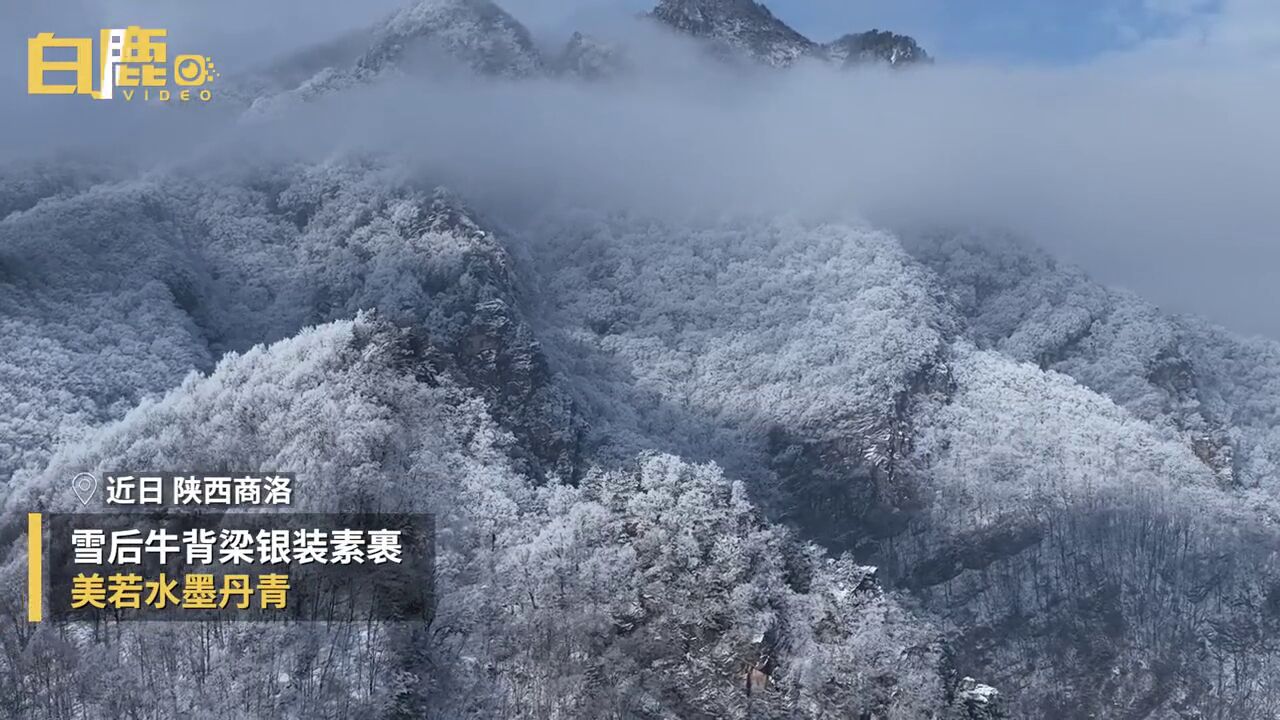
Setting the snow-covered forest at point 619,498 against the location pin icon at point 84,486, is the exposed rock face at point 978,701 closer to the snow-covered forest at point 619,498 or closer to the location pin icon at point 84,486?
the snow-covered forest at point 619,498

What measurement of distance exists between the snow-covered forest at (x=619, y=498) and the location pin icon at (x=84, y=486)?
186 cm

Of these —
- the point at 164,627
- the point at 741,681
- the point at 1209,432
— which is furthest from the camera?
the point at 1209,432

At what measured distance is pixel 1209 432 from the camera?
194m

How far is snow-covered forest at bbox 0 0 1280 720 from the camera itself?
12900 cm

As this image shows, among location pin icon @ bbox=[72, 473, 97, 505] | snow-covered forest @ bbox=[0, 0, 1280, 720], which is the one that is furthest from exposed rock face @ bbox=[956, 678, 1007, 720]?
location pin icon @ bbox=[72, 473, 97, 505]

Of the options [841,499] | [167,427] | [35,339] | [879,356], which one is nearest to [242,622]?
[167,427]

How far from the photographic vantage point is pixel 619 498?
152m

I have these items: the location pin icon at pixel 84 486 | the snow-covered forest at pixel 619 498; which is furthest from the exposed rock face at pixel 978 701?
the location pin icon at pixel 84 486

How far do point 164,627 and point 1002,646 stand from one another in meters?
83.1

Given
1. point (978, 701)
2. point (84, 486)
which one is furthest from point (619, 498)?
point (84, 486)

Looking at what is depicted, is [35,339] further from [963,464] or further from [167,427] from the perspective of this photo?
[963,464]

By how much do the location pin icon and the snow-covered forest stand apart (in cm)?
186

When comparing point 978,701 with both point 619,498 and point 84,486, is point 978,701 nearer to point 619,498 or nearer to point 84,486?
point 619,498

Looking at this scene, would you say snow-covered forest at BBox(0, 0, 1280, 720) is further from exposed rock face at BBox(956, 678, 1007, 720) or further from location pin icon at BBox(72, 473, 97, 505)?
location pin icon at BBox(72, 473, 97, 505)
